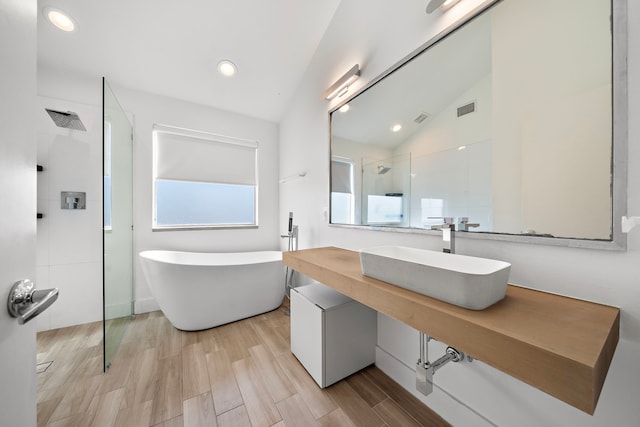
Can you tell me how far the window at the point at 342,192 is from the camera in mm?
1799

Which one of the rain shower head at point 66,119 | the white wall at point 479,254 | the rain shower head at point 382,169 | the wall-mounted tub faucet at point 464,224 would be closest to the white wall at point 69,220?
the rain shower head at point 66,119

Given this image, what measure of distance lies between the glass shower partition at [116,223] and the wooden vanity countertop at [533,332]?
1820 mm

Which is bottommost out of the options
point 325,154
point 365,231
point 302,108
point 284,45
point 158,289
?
point 158,289

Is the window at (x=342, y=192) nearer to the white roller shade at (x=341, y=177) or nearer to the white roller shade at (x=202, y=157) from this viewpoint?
the white roller shade at (x=341, y=177)

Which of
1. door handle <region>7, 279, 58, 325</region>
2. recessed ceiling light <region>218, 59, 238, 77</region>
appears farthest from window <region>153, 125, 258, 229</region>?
door handle <region>7, 279, 58, 325</region>

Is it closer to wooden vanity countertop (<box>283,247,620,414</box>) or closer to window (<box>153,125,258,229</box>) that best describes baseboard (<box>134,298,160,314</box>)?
window (<box>153,125,258,229</box>)

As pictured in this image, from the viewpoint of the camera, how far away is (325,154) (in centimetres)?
202

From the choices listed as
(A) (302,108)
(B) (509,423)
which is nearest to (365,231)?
(B) (509,423)

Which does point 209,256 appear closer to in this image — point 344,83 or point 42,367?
point 42,367

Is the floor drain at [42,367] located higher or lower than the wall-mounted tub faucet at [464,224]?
lower

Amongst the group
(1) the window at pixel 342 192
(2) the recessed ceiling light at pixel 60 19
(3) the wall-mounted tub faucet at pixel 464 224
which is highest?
(2) the recessed ceiling light at pixel 60 19

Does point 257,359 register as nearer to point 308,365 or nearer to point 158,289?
point 308,365

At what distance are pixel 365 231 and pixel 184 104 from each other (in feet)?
8.38

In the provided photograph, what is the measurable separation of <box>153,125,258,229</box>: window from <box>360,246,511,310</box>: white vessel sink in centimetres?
237
